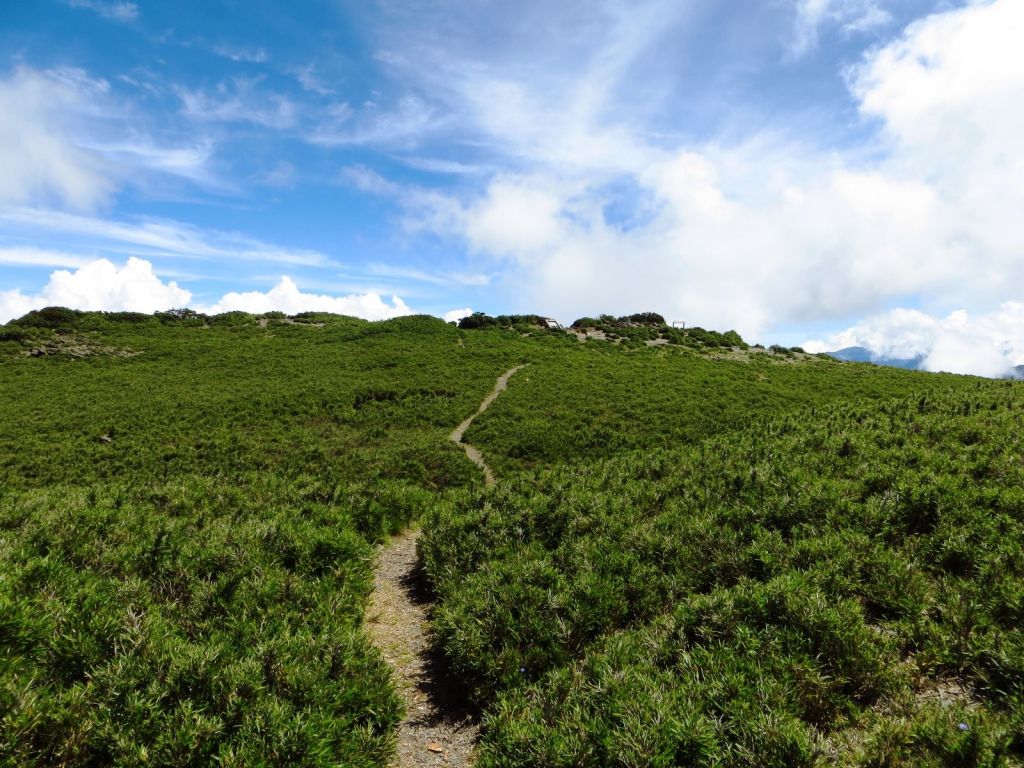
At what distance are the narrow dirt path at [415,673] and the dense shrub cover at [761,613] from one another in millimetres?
488

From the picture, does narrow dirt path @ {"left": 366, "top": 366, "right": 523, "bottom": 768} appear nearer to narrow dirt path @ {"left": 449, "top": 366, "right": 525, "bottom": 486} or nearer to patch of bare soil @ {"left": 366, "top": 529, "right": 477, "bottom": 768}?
patch of bare soil @ {"left": 366, "top": 529, "right": 477, "bottom": 768}

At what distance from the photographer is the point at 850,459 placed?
12531mm

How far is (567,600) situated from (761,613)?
3.04 meters

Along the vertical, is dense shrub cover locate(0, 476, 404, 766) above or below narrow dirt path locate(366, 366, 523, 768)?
above


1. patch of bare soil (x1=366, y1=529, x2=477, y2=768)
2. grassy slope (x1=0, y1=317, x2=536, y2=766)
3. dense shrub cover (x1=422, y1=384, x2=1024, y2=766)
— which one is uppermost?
dense shrub cover (x1=422, y1=384, x2=1024, y2=766)

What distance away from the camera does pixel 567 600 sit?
7906mm

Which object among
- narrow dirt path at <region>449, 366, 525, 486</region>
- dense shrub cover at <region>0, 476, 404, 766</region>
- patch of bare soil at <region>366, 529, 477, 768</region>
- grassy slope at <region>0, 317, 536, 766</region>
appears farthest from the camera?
narrow dirt path at <region>449, 366, 525, 486</region>

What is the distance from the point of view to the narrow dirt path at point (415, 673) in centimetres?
617

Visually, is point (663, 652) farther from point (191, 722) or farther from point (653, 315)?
point (653, 315)

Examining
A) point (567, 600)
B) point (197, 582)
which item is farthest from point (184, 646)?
point (567, 600)

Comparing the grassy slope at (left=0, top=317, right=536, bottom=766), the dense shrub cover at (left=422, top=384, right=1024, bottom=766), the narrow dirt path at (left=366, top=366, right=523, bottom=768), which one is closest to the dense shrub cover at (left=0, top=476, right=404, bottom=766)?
the grassy slope at (left=0, top=317, right=536, bottom=766)

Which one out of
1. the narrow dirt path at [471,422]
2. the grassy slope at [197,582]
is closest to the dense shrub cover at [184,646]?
the grassy slope at [197,582]

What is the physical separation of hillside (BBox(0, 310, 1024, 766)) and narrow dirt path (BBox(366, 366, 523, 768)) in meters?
0.48

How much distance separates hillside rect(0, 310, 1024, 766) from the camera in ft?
15.7
